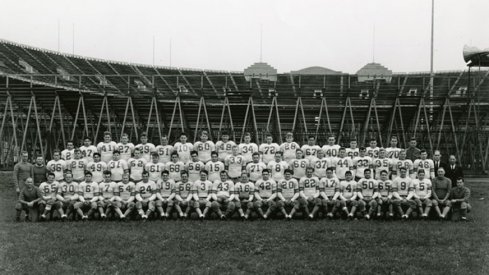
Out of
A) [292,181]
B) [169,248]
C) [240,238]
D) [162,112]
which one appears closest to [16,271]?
[169,248]

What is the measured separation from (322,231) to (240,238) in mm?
1696

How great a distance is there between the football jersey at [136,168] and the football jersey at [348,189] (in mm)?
4880

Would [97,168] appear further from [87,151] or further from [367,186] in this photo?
[367,186]

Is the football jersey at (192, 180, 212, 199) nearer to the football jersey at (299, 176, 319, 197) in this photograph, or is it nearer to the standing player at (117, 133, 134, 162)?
the football jersey at (299, 176, 319, 197)

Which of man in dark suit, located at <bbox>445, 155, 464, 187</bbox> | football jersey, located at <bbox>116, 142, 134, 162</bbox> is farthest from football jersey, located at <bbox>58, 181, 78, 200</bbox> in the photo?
man in dark suit, located at <bbox>445, 155, 464, 187</bbox>

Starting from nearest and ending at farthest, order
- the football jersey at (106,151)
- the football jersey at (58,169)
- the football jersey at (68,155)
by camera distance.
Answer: the football jersey at (58,169) < the football jersey at (68,155) < the football jersey at (106,151)

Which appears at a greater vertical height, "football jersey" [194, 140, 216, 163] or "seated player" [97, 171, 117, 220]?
"football jersey" [194, 140, 216, 163]

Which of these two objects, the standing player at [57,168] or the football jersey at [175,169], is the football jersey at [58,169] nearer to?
the standing player at [57,168]

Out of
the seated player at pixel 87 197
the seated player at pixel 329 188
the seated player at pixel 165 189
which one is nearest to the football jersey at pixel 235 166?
the seated player at pixel 165 189

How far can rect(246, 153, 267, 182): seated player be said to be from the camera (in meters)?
12.5

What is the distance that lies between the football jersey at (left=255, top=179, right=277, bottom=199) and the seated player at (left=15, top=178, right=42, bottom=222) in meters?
5.03

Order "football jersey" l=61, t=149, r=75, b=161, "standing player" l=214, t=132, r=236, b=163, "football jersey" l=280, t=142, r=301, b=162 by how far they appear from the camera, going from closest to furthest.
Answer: "football jersey" l=61, t=149, r=75, b=161 < "football jersey" l=280, t=142, r=301, b=162 < "standing player" l=214, t=132, r=236, b=163

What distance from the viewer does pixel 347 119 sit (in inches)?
1000

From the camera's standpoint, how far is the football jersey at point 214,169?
12.4 metres
